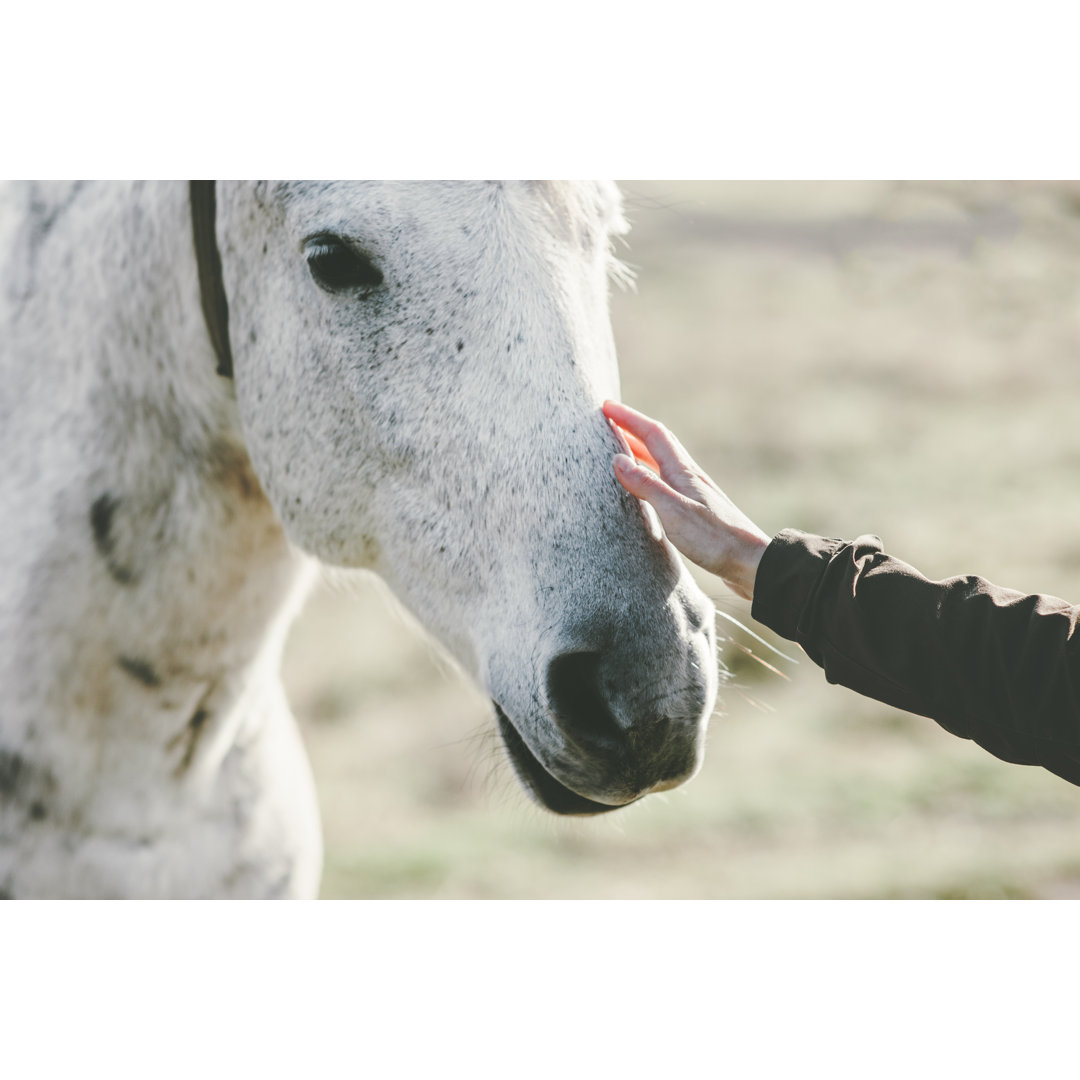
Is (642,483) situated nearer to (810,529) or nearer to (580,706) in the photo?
(580,706)

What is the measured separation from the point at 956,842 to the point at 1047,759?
6.56 feet

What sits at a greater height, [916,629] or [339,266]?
[339,266]

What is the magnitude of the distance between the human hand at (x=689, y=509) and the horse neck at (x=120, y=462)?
2.04 ft

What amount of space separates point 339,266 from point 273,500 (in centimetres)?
34

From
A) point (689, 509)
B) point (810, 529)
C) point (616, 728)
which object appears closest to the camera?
point (616, 728)

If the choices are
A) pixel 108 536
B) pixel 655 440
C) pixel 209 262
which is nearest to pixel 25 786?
pixel 108 536

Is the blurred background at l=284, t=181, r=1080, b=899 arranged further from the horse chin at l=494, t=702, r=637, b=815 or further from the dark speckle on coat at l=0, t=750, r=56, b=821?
the dark speckle on coat at l=0, t=750, r=56, b=821

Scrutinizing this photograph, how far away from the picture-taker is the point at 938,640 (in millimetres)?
1153

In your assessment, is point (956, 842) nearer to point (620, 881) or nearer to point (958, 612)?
point (620, 881)

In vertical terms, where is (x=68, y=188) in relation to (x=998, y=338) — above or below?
above

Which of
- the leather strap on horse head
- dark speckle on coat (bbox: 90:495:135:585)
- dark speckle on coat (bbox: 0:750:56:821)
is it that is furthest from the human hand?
dark speckle on coat (bbox: 0:750:56:821)

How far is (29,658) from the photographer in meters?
1.47

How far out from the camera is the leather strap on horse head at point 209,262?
1394 mm
